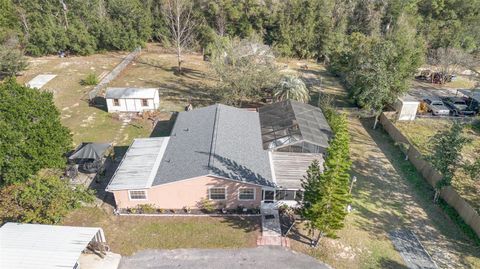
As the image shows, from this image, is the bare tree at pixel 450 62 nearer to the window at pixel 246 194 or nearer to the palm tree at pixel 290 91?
the palm tree at pixel 290 91

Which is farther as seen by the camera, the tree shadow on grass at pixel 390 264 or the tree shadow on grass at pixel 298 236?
the tree shadow on grass at pixel 298 236

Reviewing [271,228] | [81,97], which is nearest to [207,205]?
[271,228]

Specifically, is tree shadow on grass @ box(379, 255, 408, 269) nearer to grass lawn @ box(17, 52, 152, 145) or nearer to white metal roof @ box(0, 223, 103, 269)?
white metal roof @ box(0, 223, 103, 269)

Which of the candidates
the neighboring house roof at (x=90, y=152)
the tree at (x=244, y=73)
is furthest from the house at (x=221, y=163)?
the tree at (x=244, y=73)

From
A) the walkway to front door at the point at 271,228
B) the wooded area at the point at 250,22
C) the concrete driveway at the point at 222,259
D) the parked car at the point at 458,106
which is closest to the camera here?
the concrete driveway at the point at 222,259

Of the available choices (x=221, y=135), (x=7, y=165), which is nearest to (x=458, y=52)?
(x=221, y=135)

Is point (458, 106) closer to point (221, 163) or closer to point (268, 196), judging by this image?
point (268, 196)

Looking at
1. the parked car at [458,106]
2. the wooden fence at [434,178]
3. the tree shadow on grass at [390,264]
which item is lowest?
the tree shadow on grass at [390,264]
